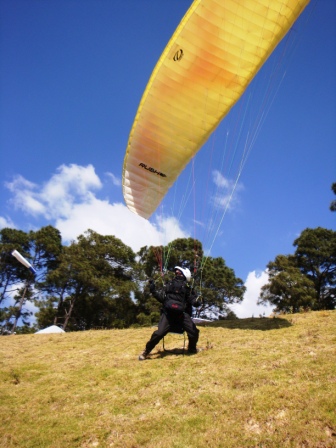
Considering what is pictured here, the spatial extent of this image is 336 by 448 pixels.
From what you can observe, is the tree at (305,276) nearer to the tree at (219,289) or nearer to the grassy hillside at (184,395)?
the tree at (219,289)

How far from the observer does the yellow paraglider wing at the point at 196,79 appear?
24.8 ft

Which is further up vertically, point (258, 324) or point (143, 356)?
point (258, 324)

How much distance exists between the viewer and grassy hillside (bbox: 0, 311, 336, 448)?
12.7 feet

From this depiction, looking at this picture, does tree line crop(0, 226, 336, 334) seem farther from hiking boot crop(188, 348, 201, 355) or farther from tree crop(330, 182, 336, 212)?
hiking boot crop(188, 348, 201, 355)

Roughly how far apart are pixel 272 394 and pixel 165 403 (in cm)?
158

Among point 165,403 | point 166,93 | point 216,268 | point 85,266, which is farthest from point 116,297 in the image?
point 165,403

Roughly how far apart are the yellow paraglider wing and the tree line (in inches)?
712

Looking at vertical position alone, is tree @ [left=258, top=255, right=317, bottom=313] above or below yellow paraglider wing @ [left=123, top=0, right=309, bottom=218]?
below

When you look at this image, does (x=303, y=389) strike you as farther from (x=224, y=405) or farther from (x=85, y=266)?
(x=85, y=266)

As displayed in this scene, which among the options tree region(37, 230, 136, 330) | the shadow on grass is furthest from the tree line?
the shadow on grass

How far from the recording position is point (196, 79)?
8688mm

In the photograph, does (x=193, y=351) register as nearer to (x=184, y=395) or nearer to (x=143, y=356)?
(x=143, y=356)

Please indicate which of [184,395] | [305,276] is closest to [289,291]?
[305,276]

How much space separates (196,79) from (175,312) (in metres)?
6.07
